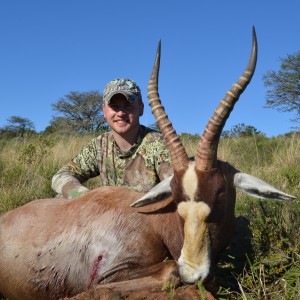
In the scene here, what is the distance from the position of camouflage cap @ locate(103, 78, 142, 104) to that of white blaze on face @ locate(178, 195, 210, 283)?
2256 mm

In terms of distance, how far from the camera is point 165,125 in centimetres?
397

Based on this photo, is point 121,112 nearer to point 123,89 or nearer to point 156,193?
point 123,89

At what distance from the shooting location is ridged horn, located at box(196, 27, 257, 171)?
3.65 m

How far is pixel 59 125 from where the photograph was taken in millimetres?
34750

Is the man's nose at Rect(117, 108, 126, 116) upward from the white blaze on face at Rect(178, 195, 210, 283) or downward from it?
upward

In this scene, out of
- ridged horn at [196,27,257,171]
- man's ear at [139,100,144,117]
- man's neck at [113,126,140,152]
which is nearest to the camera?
ridged horn at [196,27,257,171]

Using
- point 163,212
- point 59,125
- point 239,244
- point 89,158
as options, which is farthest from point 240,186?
point 59,125

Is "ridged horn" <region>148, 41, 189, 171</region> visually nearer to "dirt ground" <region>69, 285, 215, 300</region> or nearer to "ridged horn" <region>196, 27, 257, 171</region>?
"ridged horn" <region>196, 27, 257, 171</region>

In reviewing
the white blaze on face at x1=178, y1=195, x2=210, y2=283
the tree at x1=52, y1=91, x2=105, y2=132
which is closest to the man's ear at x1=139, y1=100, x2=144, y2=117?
the white blaze on face at x1=178, y1=195, x2=210, y2=283

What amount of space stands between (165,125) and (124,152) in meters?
1.74

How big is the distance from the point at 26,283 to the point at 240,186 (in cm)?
206

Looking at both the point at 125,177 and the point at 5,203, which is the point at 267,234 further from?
the point at 5,203

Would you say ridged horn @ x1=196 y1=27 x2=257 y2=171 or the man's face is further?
the man's face

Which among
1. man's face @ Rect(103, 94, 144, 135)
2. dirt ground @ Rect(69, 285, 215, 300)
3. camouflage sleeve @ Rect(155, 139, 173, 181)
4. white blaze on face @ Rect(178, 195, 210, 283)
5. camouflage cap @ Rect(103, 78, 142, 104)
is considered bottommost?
dirt ground @ Rect(69, 285, 215, 300)
